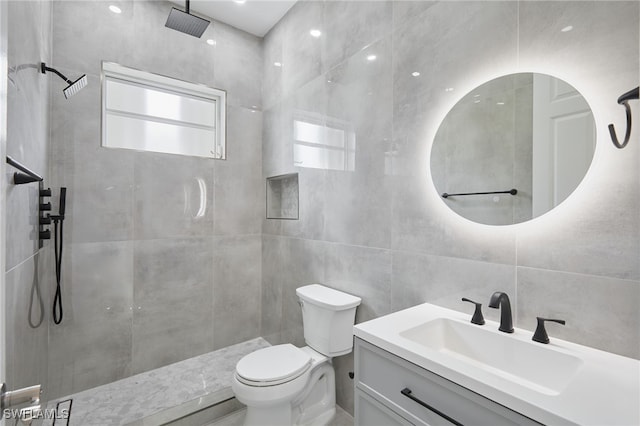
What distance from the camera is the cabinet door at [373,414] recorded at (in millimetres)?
1061

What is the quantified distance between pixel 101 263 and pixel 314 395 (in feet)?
5.77

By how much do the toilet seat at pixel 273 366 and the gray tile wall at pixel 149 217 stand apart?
3.51 ft

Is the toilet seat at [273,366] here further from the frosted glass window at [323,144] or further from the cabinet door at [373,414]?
the frosted glass window at [323,144]

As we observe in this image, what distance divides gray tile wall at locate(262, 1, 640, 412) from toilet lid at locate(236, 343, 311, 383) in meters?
0.42

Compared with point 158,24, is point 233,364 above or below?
below

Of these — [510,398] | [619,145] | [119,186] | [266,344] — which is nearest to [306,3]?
[119,186]

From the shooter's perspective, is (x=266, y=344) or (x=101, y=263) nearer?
(x=101, y=263)

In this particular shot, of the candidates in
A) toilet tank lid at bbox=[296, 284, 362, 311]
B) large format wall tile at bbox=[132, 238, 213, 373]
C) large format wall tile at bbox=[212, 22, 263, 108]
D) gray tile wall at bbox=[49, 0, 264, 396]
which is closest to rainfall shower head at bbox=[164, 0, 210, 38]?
gray tile wall at bbox=[49, 0, 264, 396]

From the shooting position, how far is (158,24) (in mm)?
2387

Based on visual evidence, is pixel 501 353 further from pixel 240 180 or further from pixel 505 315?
pixel 240 180

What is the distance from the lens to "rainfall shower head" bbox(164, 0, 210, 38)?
6.20 feet

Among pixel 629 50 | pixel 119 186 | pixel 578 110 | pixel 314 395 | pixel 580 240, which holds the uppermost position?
pixel 629 50

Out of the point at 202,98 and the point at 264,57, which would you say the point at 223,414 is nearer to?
the point at 202,98

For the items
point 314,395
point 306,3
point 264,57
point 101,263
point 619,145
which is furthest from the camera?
point 264,57
